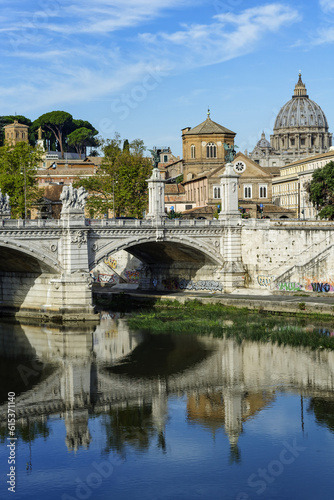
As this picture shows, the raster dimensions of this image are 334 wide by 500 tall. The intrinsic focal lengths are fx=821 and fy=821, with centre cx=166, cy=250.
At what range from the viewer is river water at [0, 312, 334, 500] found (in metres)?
28.7

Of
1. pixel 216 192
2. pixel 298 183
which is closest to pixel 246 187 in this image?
pixel 216 192

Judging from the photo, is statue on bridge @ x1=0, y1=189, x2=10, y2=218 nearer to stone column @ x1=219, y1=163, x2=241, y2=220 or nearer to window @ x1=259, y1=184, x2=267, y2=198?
stone column @ x1=219, y1=163, x2=241, y2=220

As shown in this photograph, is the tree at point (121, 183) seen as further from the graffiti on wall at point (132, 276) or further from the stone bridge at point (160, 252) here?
the stone bridge at point (160, 252)

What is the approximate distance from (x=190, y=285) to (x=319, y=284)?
11.8 m

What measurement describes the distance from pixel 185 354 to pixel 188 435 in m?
14.4

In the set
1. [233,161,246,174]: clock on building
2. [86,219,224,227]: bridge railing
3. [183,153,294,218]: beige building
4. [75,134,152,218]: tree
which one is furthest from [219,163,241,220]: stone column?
[233,161,246,174]: clock on building

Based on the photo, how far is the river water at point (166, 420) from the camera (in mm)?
28734

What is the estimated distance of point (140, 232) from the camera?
2440 inches

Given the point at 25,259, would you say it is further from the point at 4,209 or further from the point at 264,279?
the point at 264,279

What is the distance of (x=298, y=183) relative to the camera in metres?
139

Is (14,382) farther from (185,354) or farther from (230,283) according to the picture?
(230,283)

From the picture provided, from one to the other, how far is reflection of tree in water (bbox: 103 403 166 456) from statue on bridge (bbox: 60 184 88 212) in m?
24.1

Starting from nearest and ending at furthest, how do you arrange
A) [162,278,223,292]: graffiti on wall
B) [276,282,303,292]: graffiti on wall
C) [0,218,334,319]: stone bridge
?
[0,218,334,319]: stone bridge → [276,282,303,292]: graffiti on wall → [162,278,223,292]: graffiti on wall

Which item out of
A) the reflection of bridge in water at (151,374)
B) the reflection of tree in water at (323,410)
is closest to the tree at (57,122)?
the reflection of bridge in water at (151,374)
